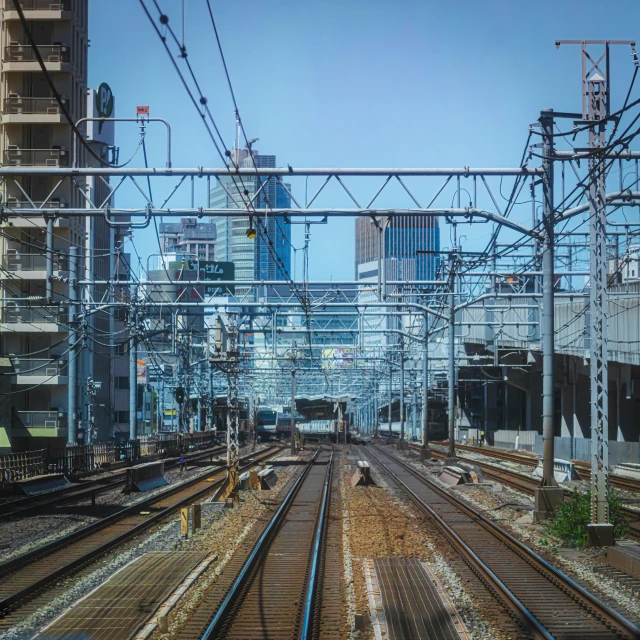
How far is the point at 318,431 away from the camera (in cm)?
7631

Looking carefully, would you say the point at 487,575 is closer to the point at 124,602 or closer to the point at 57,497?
the point at 124,602

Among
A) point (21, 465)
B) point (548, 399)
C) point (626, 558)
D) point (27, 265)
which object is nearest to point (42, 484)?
point (21, 465)

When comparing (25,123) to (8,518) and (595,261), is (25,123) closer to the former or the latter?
(8,518)

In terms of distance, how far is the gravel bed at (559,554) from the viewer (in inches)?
410

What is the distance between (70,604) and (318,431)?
6626 centimetres

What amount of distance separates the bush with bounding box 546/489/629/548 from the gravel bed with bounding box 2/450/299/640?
548 centimetres

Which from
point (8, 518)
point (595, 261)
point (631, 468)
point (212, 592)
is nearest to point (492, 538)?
point (595, 261)

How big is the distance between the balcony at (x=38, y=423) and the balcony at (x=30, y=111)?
1304 cm

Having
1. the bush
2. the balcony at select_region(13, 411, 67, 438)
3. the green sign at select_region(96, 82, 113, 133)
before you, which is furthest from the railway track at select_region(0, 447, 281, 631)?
the green sign at select_region(96, 82, 113, 133)

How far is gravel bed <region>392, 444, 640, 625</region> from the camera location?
1041 cm

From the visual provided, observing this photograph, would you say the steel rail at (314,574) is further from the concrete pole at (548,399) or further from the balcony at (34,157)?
the balcony at (34,157)

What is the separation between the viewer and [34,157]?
40.6 metres

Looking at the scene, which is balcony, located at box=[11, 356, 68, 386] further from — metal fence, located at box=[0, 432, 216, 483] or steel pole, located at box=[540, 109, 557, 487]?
steel pole, located at box=[540, 109, 557, 487]

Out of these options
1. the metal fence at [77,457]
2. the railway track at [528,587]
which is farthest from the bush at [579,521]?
the metal fence at [77,457]
